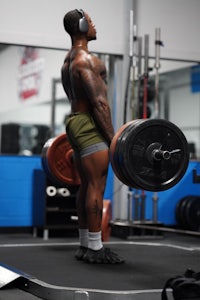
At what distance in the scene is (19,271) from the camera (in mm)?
3459

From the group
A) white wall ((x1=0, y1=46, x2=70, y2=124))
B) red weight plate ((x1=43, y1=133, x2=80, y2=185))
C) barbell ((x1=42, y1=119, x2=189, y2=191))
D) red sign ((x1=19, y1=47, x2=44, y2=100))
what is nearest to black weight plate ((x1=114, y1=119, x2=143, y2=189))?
barbell ((x1=42, y1=119, x2=189, y2=191))

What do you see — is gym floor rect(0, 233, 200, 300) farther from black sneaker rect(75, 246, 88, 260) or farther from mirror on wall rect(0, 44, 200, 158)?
mirror on wall rect(0, 44, 200, 158)

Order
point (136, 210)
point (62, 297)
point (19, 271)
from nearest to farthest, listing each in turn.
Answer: point (62, 297)
point (19, 271)
point (136, 210)

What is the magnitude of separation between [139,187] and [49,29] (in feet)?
10.6

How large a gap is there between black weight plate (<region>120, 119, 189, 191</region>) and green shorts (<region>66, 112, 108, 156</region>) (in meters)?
0.37

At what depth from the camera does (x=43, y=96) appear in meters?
9.02

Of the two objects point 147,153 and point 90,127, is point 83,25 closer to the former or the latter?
point 90,127

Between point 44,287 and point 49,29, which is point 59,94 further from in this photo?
point 44,287

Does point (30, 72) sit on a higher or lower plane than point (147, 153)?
higher

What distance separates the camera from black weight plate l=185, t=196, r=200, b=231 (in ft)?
21.4

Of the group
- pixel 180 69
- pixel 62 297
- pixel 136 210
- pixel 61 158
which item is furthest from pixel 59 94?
pixel 62 297

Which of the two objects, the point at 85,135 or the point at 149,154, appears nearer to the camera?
the point at 149,154

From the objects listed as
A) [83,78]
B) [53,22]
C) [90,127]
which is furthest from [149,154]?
[53,22]

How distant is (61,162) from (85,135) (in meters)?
0.73
